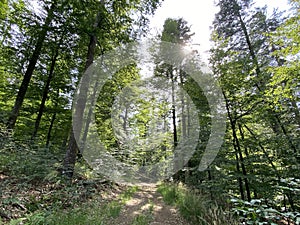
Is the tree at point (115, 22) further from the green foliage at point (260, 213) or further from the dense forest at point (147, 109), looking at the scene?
the green foliage at point (260, 213)

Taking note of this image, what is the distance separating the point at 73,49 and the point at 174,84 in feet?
18.1

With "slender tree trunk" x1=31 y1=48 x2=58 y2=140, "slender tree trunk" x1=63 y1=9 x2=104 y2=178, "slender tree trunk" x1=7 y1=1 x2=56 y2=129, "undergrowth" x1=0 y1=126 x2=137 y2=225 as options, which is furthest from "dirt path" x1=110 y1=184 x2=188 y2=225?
"slender tree trunk" x1=31 y1=48 x2=58 y2=140

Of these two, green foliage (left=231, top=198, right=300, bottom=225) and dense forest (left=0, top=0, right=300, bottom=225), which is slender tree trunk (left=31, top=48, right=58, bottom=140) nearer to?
dense forest (left=0, top=0, right=300, bottom=225)

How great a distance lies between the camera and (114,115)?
10.7 meters

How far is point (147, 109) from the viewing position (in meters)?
11.3

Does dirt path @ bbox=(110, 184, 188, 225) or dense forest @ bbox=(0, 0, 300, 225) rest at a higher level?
dense forest @ bbox=(0, 0, 300, 225)

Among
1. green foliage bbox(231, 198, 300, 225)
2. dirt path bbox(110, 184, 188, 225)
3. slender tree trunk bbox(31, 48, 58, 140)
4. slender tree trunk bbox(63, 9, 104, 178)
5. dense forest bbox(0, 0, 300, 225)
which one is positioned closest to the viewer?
green foliage bbox(231, 198, 300, 225)

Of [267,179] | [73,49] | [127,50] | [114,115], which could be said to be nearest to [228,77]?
[267,179]

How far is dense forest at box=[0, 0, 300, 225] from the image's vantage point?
150 inches

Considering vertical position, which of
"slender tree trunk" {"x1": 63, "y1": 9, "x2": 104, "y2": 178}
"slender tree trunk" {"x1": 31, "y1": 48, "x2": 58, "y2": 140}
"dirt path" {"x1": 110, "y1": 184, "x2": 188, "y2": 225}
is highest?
"slender tree trunk" {"x1": 31, "y1": 48, "x2": 58, "y2": 140}

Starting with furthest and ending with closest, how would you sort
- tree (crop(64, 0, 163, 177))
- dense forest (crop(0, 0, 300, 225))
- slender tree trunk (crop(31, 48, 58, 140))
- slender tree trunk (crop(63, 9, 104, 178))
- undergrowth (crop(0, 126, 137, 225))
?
slender tree trunk (crop(31, 48, 58, 140))
tree (crop(64, 0, 163, 177))
slender tree trunk (crop(63, 9, 104, 178))
dense forest (crop(0, 0, 300, 225))
undergrowth (crop(0, 126, 137, 225))

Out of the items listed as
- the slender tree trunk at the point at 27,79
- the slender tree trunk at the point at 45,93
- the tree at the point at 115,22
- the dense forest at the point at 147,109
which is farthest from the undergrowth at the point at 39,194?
the slender tree trunk at the point at 45,93

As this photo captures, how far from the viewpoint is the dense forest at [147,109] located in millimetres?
3820

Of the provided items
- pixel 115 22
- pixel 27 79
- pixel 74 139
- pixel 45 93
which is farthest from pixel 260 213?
pixel 45 93
